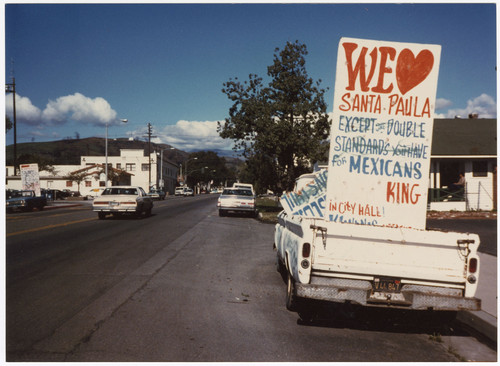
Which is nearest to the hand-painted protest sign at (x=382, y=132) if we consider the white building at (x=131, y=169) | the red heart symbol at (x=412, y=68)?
the red heart symbol at (x=412, y=68)

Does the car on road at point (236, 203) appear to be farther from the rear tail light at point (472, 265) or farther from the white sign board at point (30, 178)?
the rear tail light at point (472, 265)

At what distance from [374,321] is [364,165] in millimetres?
→ 2135

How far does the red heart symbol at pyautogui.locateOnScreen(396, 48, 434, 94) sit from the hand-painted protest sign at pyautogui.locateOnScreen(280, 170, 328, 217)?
232 centimetres

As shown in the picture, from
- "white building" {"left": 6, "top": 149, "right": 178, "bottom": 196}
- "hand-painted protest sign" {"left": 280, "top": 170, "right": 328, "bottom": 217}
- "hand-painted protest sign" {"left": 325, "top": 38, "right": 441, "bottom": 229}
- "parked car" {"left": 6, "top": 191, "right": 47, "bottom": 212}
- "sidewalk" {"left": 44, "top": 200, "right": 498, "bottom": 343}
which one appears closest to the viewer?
"sidewalk" {"left": 44, "top": 200, "right": 498, "bottom": 343}

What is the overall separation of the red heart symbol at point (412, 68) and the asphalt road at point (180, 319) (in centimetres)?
338

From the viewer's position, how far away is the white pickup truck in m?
4.93

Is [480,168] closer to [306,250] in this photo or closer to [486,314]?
[486,314]

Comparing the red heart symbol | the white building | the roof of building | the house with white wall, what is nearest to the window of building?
the house with white wall

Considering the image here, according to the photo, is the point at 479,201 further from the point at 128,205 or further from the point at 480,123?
the point at 128,205

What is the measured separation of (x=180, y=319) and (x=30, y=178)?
26778mm

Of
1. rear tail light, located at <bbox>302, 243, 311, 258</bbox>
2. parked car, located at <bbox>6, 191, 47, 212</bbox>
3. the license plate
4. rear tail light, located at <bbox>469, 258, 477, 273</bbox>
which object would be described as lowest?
parked car, located at <bbox>6, 191, 47, 212</bbox>

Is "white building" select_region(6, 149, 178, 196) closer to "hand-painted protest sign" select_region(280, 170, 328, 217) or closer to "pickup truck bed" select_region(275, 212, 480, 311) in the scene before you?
"hand-painted protest sign" select_region(280, 170, 328, 217)

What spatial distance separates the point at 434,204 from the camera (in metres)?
24.0

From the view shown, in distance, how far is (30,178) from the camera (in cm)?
2847
